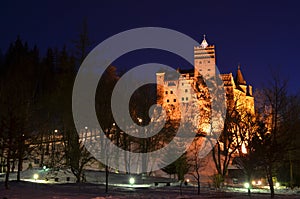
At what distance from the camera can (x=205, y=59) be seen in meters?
113

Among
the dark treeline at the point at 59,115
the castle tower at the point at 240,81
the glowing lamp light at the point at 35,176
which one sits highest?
the castle tower at the point at 240,81

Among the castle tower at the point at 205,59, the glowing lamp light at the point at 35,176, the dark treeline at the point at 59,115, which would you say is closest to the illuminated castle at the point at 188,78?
the castle tower at the point at 205,59

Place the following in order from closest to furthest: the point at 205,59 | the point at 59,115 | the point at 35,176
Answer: the point at 35,176, the point at 59,115, the point at 205,59

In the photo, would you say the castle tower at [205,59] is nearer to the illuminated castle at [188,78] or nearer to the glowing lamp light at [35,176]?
the illuminated castle at [188,78]

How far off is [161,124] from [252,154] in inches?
677

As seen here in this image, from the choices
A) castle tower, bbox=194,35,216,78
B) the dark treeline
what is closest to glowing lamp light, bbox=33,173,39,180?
the dark treeline

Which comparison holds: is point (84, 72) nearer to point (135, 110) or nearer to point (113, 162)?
point (135, 110)

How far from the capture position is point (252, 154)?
20.7 m

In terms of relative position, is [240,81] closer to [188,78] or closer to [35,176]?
[188,78]

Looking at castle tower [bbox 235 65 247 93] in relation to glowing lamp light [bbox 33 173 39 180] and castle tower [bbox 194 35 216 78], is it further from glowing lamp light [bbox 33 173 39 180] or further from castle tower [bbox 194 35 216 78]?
glowing lamp light [bbox 33 173 39 180]

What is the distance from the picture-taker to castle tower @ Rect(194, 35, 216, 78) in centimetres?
11150

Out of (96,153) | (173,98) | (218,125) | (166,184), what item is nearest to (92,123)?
(96,153)

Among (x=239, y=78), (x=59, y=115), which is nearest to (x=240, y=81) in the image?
(x=239, y=78)

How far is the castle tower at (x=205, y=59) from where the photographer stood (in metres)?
112
